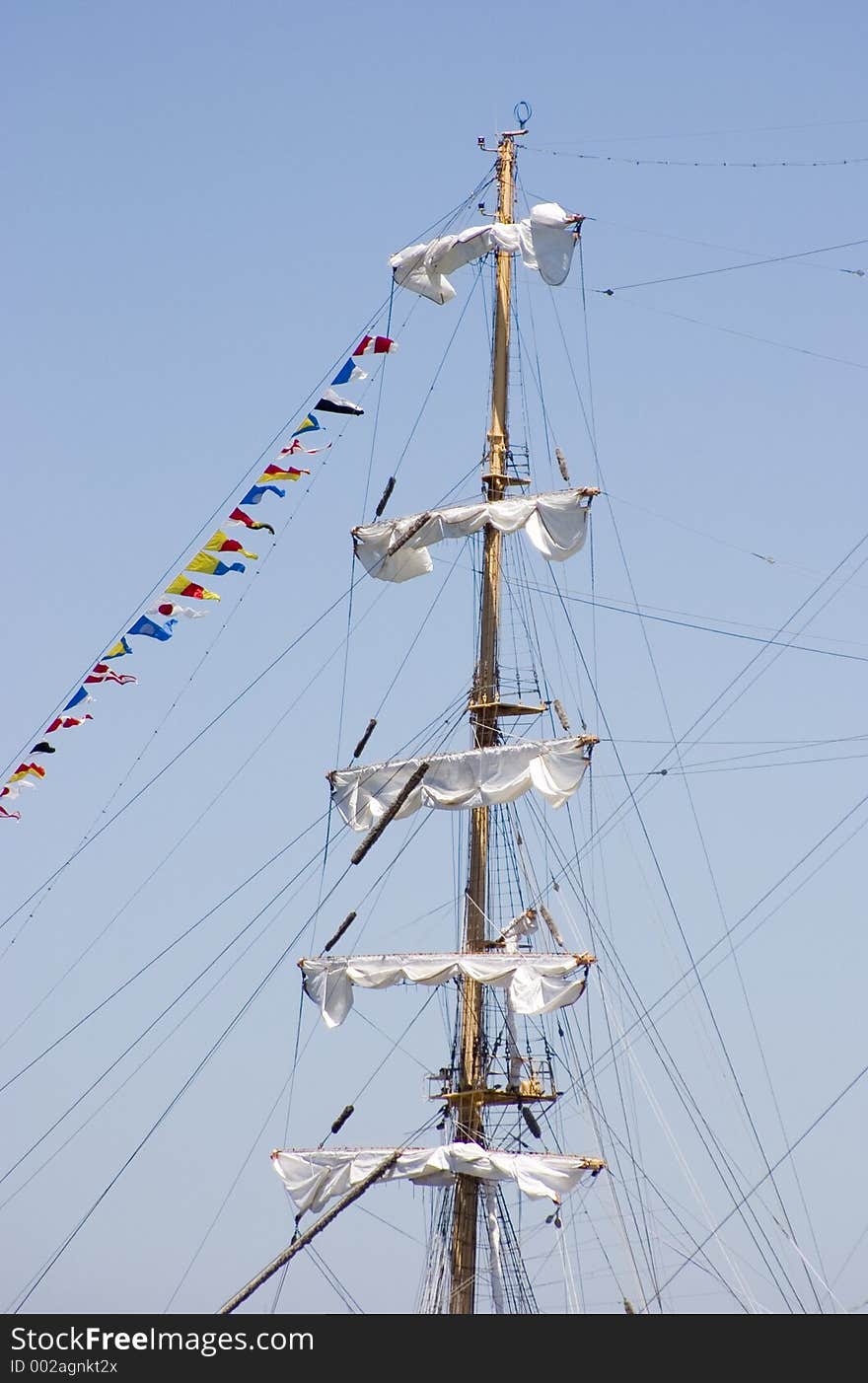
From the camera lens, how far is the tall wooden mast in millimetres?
52844

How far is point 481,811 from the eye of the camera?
2176 inches

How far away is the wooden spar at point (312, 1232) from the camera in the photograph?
5122 cm

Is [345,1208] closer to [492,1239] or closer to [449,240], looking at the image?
[492,1239]

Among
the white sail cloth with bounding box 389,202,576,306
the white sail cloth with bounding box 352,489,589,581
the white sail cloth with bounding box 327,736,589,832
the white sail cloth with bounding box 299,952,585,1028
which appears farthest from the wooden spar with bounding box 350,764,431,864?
the white sail cloth with bounding box 389,202,576,306

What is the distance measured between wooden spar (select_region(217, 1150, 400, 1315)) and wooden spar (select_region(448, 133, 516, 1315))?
1.42 meters

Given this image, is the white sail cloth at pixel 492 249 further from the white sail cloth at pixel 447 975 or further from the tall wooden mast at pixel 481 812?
the white sail cloth at pixel 447 975

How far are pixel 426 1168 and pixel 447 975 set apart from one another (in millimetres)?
3535

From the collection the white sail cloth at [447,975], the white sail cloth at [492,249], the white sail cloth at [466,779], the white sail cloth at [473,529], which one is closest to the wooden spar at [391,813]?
the white sail cloth at [466,779]

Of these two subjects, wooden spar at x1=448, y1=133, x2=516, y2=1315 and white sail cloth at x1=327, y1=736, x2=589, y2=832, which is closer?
wooden spar at x1=448, y1=133, x2=516, y2=1315

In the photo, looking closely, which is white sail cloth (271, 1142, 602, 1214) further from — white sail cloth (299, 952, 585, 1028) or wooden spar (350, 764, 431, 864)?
wooden spar (350, 764, 431, 864)

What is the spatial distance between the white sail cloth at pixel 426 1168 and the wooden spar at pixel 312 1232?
13 centimetres

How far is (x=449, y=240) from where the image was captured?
57219 mm

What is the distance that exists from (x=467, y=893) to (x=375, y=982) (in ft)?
8.12
